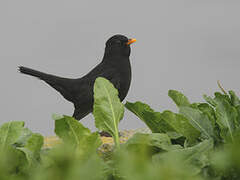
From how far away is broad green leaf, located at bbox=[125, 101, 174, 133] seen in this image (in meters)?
1.80

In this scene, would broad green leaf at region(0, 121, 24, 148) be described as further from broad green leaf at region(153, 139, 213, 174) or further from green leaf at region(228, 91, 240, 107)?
green leaf at region(228, 91, 240, 107)

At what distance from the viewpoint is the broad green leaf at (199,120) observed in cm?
169

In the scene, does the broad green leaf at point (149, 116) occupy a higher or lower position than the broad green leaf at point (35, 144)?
higher

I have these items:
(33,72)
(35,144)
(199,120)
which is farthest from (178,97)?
(33,72)

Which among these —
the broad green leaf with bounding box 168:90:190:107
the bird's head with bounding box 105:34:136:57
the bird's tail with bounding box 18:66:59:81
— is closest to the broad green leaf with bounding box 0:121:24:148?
the broad green leaf with bounding box 168:90:190:107

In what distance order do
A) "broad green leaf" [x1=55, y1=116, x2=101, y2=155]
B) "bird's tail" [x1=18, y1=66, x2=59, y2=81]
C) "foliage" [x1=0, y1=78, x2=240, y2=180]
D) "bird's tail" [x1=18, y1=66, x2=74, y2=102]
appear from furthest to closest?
1. "bird's tail" [x1=18, y1=66, x2=59, y2=81]
2. "bird's tail" [x1=18, y1=66, x2=74, y2=102]
3. "broad green leaf" [x1=55, y1=116, x2=101, y2=155]
4. "foliage" [x1=0, y1=78, x2=240, y2=180]

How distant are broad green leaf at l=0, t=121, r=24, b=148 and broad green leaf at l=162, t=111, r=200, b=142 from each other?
0.63m

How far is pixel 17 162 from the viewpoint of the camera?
1.42 metres

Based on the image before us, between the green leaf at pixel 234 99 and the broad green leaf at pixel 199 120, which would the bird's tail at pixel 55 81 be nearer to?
the green leaf at pixel 234 99

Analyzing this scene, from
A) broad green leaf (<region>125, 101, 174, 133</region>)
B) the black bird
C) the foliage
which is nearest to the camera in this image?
the foliage

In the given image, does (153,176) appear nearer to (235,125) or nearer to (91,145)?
(91,145)

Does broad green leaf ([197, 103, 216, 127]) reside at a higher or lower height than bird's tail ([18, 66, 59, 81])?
lower

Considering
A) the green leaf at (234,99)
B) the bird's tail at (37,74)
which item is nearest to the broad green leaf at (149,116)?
the green leaf at (234,99)

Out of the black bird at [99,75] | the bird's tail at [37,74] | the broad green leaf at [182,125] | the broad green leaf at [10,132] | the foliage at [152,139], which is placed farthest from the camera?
the bird's tail at [37,74]
